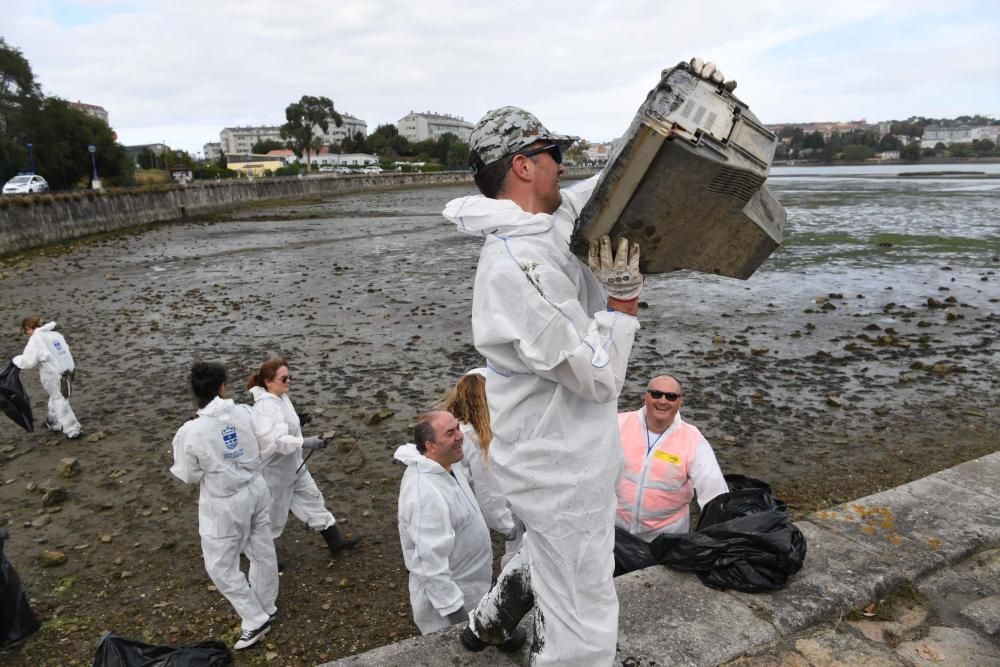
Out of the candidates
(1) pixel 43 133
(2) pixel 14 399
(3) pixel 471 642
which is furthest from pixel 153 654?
(1) pixel 43 133

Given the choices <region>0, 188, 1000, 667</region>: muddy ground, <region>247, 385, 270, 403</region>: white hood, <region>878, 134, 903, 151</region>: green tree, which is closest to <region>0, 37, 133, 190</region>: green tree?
<region>0, 188, 1000, 667</region>: muddy ground

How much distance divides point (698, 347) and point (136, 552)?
312 inches

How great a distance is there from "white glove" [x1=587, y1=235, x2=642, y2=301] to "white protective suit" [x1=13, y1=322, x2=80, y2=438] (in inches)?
304

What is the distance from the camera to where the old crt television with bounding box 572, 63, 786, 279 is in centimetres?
201

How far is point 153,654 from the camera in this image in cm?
352

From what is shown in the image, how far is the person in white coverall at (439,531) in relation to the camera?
3361 millimetres

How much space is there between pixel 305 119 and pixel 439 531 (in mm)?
106885

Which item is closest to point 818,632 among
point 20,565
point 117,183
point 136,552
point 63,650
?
point 63,650

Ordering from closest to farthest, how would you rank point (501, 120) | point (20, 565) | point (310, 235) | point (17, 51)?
point (501, 120), point (20, 565), point (310, 235), point (17, 51)

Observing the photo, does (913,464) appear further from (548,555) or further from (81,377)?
(81,377)

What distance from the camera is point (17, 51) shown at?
44031 millimetres

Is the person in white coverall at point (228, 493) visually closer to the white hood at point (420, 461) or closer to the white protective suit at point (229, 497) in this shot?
the white protective suit at point (229, 497)

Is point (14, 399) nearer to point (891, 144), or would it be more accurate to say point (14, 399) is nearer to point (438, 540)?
point (438, 540)

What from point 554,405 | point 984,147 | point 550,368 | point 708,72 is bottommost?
point 554,405
